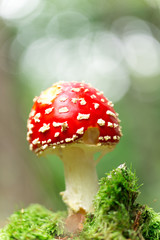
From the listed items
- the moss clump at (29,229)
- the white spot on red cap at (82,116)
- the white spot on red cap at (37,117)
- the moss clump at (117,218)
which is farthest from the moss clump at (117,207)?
the white spot on red cap at (37,117)

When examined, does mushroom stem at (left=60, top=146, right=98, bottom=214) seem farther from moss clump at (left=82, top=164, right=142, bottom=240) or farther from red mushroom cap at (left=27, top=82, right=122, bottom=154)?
moss clump at (left=82, top=164, right=142, bottom=240)

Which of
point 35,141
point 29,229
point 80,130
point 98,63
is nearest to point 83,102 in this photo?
point 80,130

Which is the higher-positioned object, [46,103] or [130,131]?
[130,131]

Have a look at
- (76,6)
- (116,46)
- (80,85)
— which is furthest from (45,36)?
(80,85)

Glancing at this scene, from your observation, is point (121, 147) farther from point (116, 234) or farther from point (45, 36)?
point (116, 234)

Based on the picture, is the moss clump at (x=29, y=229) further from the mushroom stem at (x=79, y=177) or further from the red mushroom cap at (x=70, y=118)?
the red mushroom cap at (x=70, y=118)

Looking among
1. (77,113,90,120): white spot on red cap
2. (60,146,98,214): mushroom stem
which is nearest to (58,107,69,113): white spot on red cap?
(77,113,90,120): white spot on red cap

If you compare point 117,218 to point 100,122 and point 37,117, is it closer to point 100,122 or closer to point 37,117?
point 100,122

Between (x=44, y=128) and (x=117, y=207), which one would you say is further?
(x=44, y=128)
